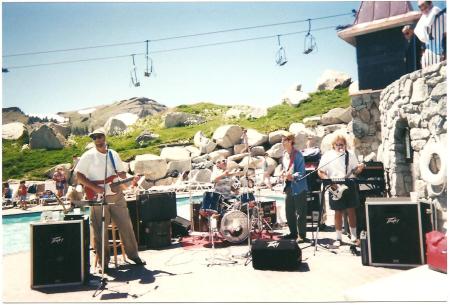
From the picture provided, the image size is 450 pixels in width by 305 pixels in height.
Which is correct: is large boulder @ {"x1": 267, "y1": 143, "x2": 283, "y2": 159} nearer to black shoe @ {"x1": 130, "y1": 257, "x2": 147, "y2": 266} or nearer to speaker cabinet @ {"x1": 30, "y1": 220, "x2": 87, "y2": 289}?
black shoe @ {"x1": 130, "y1": 257, "x2": 147, "y2": 266}

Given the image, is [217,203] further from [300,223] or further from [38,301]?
[38,301]

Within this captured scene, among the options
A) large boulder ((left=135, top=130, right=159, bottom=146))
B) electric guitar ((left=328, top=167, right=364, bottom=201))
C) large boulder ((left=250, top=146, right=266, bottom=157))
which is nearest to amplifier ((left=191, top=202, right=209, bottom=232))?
electric guitar ((left=328, top=167, right=364, bottom=201))

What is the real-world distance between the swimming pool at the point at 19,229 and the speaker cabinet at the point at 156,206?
128 inches

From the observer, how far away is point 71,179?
67.4 feet

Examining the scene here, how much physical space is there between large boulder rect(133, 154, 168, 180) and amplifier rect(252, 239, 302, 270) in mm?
15877

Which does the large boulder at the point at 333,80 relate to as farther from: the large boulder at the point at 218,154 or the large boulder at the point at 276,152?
the large boulder at the point at 218,154

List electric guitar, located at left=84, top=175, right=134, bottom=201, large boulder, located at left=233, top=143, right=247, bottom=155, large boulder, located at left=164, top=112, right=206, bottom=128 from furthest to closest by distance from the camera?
large boulder, located at left=164, top=112, right=206, bottom=128
large boulder, located at left=233, top=143, right=247, bottom=155
electric guitar, located at left=84, top=175, right=134, bottom=201

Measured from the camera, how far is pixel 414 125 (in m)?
5.46

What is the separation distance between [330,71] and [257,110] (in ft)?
24.6

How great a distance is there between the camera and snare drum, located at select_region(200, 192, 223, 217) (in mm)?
6312

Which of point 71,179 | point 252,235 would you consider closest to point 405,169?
point 252,235

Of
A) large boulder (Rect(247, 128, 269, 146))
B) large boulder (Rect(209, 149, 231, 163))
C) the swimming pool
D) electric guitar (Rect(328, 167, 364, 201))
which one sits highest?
large boulder (Rect(247, 128, 269, 146))

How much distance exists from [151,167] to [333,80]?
711 inches

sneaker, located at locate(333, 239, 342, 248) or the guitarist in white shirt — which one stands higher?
the guitarist in white shirt
